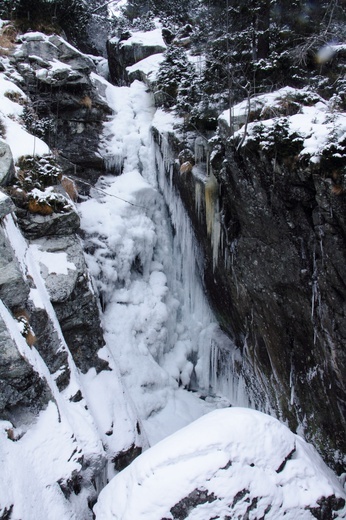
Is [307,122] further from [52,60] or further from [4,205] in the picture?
[52,60]

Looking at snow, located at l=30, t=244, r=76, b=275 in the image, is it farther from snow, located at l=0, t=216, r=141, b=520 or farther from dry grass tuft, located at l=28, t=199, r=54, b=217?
dry grass tuft, located at l=28, t=199, r=54, b=217

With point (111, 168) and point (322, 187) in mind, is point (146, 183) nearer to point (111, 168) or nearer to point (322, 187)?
point (111, 168)

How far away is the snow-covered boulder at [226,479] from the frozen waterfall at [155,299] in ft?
9.97

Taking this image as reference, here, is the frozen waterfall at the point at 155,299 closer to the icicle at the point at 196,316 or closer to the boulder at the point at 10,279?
the icicle at the point at 196,316

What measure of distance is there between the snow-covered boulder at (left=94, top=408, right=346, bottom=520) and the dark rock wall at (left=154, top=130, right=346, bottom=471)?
2.22 metres

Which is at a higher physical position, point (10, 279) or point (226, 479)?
point (10, 279)

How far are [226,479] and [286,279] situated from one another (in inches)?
135

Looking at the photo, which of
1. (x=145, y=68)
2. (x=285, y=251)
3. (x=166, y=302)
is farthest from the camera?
(x=145, y=68)

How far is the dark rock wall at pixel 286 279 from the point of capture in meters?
5.19

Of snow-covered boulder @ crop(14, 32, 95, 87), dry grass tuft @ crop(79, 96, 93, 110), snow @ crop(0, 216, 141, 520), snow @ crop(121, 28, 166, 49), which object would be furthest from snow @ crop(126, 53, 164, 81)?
snow @ crop(0, 216, 141, 520)

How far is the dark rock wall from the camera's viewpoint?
5191 millimetres

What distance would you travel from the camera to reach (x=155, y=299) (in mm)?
8234

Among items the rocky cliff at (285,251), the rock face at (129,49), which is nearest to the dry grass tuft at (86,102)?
the rock face at (129,49)

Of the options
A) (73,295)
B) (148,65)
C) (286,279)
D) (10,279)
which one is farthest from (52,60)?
(286,279)
